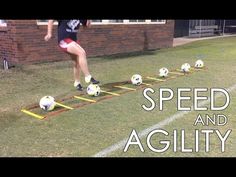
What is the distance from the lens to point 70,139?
14.8ft

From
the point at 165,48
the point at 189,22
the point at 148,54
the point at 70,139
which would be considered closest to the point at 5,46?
the point at 148,54

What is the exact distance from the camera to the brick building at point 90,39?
34.7 ft

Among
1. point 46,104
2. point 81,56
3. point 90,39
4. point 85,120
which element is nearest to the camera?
point 85,120

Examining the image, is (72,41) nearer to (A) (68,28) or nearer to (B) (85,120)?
(A) (68,28)

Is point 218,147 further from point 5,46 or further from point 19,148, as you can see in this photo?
point 5,46

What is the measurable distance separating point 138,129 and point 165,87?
2.96m

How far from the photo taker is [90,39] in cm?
1288

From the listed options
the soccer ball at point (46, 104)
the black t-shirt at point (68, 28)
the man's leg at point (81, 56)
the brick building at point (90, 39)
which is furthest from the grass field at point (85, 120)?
the brick building at point (90, 39)

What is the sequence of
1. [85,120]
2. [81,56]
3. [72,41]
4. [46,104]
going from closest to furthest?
1. [85,120]
2. [46,104]
3. [81,56]
4. [72,41]

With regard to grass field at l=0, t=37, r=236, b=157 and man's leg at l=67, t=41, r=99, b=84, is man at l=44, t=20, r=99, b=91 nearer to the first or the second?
man's leg at l=67, t=41, r=99, b=84

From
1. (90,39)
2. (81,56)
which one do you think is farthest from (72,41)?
(90,39)

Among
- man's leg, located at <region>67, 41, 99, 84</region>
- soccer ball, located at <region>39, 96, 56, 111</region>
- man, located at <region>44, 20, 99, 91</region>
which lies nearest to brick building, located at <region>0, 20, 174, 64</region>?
man, located at <region>44, 20, 99, 91</region>

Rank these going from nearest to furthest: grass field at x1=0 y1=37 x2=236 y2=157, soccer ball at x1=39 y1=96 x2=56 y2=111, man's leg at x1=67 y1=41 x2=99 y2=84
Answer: grass field at x1=0 y1=37 x2=236 y2=157 → soccer ball at x1=39 y1=96 x2=56 y2=111 → man's leg at x1=67 y1=41 x2=99 y2=84

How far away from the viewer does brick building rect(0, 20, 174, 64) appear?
416 inches
